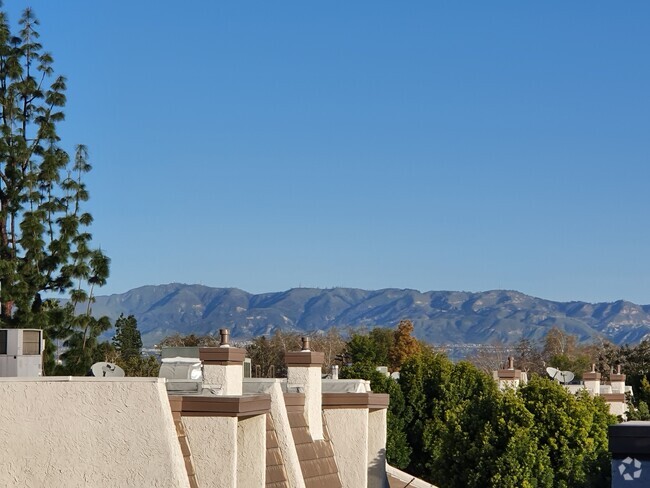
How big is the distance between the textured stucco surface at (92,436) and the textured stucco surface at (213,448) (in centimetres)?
96

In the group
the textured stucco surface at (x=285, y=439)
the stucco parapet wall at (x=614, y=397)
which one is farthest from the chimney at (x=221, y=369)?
the stucco parapet wall at (x=614, y=397)

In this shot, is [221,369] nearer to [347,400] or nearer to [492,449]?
[347,400]

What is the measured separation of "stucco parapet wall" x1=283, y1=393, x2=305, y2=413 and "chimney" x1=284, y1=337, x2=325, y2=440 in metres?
0.11

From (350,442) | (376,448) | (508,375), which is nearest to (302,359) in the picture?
(350,442)

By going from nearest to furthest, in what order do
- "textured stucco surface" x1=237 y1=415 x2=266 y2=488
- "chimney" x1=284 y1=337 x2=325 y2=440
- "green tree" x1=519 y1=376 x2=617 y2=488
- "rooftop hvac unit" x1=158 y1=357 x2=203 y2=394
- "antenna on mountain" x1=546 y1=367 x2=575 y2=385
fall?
"textured stucco surface" x1=237 y1=415 x2=266 y2=488, "rooftop hvac unit" x1=158 y1=357 x2=203 y2=394, "chimney" x1=284 y1=337 x2=325 y2=440, "green tree" x1=519 y1=376 x2=617 y2=488, "antenna on mountain" x1=546 y1=367 x2=575 y2=385

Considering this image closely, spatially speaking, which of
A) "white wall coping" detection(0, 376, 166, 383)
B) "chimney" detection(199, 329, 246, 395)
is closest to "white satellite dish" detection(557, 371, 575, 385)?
"chimney" detection(199, 329, 246, 395)

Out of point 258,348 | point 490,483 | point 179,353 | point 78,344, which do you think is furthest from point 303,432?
point 258,348

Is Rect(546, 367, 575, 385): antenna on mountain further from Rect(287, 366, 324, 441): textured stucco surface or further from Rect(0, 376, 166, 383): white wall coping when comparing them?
Rect(0, 376, 166, 383): white wall coping

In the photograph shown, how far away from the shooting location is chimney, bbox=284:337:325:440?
20359 mm

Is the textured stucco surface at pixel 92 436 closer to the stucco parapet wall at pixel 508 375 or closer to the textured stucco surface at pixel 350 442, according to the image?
the textured stucco surface at pixel 350 442

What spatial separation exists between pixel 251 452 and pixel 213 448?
1449mm

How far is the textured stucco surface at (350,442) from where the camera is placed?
21.0 metres

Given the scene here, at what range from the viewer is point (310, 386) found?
20.5 m

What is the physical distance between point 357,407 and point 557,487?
1871cm
